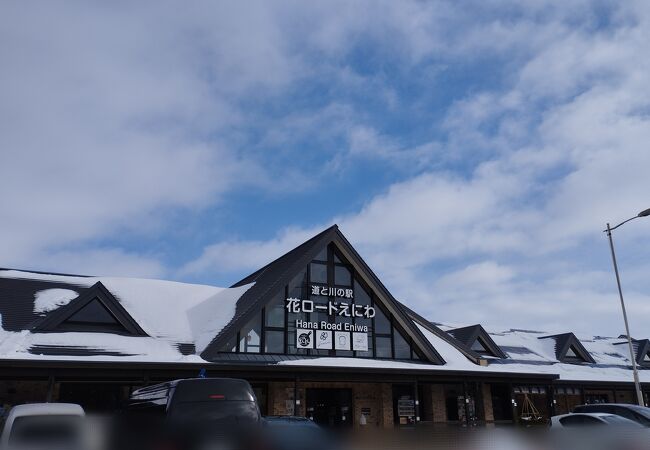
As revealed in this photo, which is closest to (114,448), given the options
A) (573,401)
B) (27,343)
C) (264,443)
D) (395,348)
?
(264,443)

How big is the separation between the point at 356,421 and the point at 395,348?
3.44 metres

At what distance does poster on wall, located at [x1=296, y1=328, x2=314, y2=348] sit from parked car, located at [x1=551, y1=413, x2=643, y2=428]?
908 cm

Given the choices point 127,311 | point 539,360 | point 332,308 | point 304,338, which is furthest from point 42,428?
point 539,360

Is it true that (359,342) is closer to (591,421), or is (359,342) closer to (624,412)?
(591,421)

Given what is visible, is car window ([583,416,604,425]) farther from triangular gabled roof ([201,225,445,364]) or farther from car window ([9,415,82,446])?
car window ([9,415,82,446])

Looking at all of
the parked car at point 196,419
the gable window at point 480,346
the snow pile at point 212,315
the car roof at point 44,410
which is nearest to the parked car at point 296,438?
the parked car at point 196,419

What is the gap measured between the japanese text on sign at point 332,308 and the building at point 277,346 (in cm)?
5

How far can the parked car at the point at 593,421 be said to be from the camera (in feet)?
48.0

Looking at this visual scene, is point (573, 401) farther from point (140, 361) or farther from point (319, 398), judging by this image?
point (140, 361)

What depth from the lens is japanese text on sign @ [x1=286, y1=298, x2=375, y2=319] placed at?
70.9 feet

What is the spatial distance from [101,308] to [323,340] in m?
8.38

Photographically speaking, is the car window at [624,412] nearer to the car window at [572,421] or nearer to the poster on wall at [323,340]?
the car window at [572,421]

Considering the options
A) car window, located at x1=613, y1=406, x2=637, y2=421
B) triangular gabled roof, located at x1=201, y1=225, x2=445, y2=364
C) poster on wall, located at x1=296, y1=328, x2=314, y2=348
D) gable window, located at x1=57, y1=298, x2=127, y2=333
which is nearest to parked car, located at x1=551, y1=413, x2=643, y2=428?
car window, located at x1=613, y1=406, x2=637, y2=421

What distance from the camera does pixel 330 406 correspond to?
23.4m
